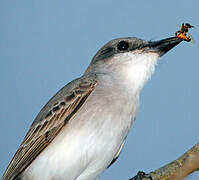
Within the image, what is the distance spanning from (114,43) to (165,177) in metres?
1.26

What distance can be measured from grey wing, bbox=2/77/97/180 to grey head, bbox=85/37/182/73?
0.25 metres

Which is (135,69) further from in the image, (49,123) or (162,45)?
(49,123)

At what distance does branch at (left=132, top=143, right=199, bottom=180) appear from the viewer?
1.52m

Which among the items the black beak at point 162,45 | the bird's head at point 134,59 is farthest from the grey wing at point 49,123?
the black beak at point 162,45

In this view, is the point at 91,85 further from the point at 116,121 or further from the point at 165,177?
the point at 165,177

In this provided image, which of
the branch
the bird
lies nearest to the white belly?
the bird

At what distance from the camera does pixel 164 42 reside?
7.95ft

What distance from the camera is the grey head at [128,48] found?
2.40m

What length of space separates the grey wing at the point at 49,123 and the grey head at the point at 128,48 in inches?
9.7

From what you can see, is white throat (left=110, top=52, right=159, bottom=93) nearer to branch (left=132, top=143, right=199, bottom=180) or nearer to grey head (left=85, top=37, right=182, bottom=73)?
grey head (left=85, top=37, right=182, bottom=73)

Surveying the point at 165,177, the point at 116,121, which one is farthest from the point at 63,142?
the point at 165,177

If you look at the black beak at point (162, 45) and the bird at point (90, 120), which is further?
the black beak at point (162, 45)

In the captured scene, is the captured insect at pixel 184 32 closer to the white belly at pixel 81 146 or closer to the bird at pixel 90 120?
the bird at pixel 90 120

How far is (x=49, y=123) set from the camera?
89.4 inches
